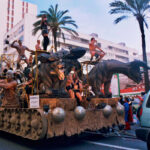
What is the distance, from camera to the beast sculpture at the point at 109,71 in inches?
396

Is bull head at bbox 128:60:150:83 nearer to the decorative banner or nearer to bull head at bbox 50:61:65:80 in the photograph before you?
bull head at bbox 50:61:65:80

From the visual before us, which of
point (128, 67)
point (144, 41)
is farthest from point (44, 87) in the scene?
point (144, 41)

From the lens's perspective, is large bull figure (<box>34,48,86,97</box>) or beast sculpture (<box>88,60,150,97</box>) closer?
large bull figure (<box>34,48,86,97</box>)

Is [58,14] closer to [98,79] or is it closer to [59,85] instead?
[98,79]

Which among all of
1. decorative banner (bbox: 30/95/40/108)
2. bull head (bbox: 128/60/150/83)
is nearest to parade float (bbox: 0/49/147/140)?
decorative banner (bbox: 30/95/40/108)

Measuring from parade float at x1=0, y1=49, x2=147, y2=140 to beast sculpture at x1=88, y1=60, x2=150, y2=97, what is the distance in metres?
1.63

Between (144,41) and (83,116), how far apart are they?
1268cm

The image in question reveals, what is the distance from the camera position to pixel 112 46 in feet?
181

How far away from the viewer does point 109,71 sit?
34.1 ft

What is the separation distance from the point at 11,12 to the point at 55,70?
5875 cm

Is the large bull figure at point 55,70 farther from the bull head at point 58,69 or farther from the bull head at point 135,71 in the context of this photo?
the bull head at point 135,71

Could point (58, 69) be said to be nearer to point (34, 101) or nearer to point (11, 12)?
point (34, 101)

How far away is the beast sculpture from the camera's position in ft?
33.0

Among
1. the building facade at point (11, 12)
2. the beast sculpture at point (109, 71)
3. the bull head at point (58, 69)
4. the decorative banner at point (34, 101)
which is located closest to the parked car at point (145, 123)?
the decorative banner at point (34, 101)
